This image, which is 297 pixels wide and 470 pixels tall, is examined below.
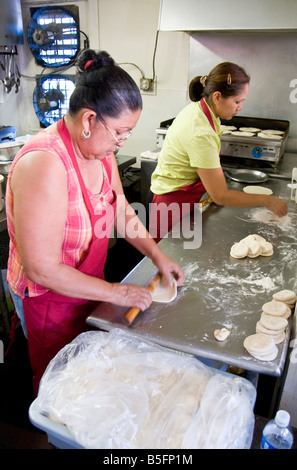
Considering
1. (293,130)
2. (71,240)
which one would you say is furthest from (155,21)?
(71,240)

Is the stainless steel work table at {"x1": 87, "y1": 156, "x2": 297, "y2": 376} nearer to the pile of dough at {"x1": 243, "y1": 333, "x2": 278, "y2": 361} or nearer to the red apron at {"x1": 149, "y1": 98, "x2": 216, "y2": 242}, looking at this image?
the pile of dough at {"x1": 243, "y1": 333, "x2": 278, "y2": 361}

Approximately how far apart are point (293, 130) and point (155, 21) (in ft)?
5.75

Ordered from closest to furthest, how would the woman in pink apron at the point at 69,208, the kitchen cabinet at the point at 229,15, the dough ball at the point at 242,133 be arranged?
the woman in pink apron at the point at 69,208
the kitchen cabinet at the point at 229,15
the dough ball at the point at 242,133

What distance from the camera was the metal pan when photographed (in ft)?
9.46

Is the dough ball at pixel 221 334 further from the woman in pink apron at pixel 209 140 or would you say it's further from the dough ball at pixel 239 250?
the woman in pink apron at pixel 209 140

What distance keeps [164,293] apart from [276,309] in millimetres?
428

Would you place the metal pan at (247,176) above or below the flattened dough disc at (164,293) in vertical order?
above

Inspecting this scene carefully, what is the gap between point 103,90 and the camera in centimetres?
114

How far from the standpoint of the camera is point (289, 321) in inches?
52.6

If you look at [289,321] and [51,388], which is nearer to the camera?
[51,388]

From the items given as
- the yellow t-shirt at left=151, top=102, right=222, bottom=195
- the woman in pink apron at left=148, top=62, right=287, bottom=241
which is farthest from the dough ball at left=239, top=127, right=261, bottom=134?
the yellow t-shirt at left=151, top=102, right=222, bottom=195

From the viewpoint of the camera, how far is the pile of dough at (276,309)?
4.39 ft

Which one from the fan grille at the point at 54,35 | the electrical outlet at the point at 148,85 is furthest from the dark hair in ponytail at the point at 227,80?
the fan grille at the point at 54,35

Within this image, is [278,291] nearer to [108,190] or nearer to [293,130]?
[108,190]
